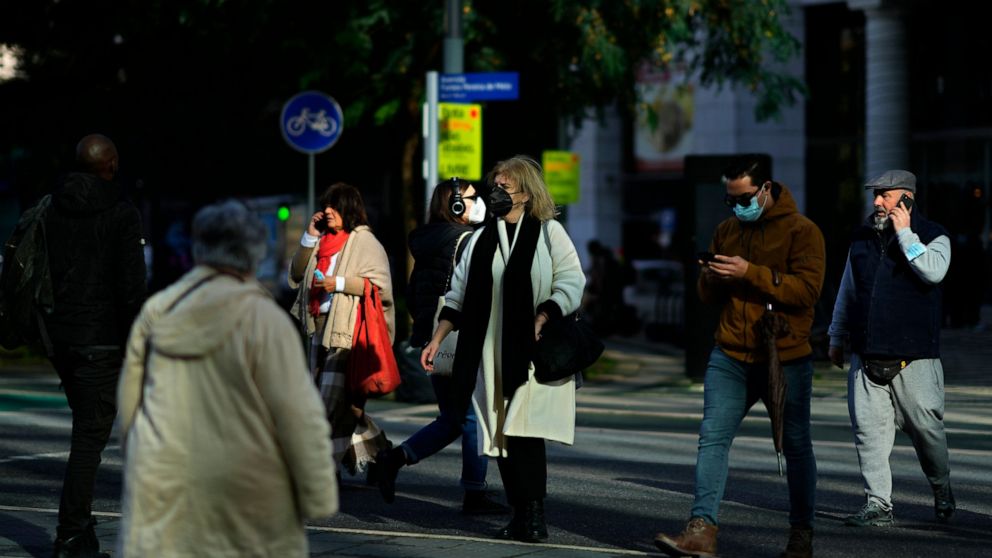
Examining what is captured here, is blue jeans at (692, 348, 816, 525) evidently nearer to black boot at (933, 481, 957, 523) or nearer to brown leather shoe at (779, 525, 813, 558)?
brown leather shoe at (779, 525, 813, 558)

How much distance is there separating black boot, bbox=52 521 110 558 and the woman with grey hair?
265 centimetres

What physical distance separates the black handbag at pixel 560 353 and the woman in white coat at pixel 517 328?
0.12ft

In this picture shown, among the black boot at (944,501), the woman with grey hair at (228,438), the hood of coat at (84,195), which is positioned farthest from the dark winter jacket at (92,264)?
the black boot at (944,501)

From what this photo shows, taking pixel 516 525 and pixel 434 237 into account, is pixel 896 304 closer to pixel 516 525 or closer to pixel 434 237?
pixel 516 525

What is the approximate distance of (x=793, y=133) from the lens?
34719mm

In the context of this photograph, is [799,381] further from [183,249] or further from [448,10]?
[183,249]

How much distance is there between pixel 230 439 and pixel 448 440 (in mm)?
4306

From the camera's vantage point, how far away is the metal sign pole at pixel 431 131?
1634 centimetres

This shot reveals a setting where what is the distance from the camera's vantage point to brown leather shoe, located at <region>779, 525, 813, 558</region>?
6.94 metres

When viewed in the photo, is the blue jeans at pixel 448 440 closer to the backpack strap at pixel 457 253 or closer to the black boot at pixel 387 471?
the black boot at pixel 387 471

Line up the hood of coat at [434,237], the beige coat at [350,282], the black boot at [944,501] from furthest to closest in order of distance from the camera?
the beige coat at [350,282] → the hood of coat at [434,237] → the black boot at [944,501]

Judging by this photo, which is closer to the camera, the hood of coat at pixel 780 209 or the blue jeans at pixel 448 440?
the hood of coat at pixel 780 209

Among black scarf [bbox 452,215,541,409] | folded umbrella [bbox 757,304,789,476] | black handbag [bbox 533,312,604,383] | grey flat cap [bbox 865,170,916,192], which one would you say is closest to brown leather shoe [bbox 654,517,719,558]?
folded umbrella [bbox 757,304,789,476]

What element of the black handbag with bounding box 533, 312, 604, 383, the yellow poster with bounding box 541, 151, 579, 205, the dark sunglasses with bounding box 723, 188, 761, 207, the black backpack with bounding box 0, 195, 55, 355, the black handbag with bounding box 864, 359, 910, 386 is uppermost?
the yellow poster with bounding box 541, 151, 579, 205
